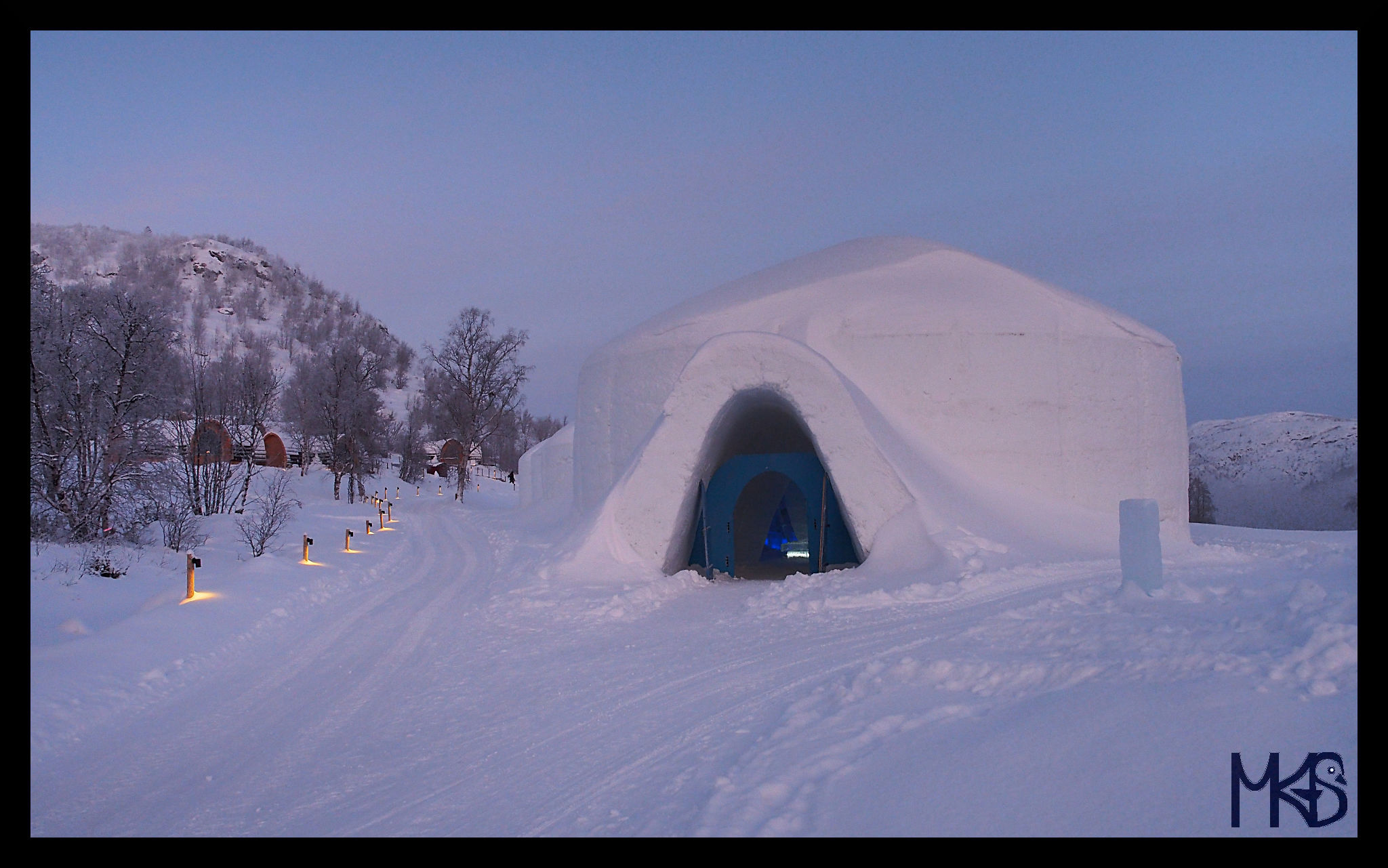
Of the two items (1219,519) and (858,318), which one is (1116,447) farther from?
(1219,519)

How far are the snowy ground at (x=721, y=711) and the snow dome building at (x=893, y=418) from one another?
2361 mm

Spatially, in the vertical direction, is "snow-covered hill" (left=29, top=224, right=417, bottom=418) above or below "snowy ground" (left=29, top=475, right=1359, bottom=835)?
above

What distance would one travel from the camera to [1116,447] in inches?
545

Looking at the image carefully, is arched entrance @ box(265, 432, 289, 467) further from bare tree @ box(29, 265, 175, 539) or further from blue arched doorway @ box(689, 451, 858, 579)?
blue arched doorway @ box(689, 451, 858, 579)

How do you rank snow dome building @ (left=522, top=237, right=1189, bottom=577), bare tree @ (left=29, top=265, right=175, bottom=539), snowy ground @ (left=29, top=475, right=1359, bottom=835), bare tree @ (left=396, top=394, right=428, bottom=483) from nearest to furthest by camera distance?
snowy ground @ (left=29, top=475, right=1359, bottom=835) < snow dome building @ (left=522, top=237, right=1189, bottom=577) < bare tree @ (left=29, top=265, right=175, bottom=539) < bare tree @ (left=396, top=394, right=428, bottom=483)

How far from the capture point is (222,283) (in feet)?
320

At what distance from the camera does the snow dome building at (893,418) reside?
11656mm

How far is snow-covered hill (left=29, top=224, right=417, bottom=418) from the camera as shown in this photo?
259ft

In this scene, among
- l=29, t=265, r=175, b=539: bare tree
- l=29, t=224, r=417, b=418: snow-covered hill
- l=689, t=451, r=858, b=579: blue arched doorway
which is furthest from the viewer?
l=29, t=224, r=417, b=418: snow-covered hill

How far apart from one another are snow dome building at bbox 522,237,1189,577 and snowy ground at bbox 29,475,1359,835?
2361 millimetres

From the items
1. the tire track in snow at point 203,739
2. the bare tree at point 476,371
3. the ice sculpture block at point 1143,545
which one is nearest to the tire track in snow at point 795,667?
the ice sculpture block at point 1143,545

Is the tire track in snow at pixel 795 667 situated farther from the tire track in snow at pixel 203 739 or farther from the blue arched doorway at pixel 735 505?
the blue arched doorway at pixel 735 505

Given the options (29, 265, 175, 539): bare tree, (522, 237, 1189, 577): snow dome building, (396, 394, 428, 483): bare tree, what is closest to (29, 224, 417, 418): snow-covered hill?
(396, 394, 428, 483): bare tree

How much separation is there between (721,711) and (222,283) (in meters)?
110
